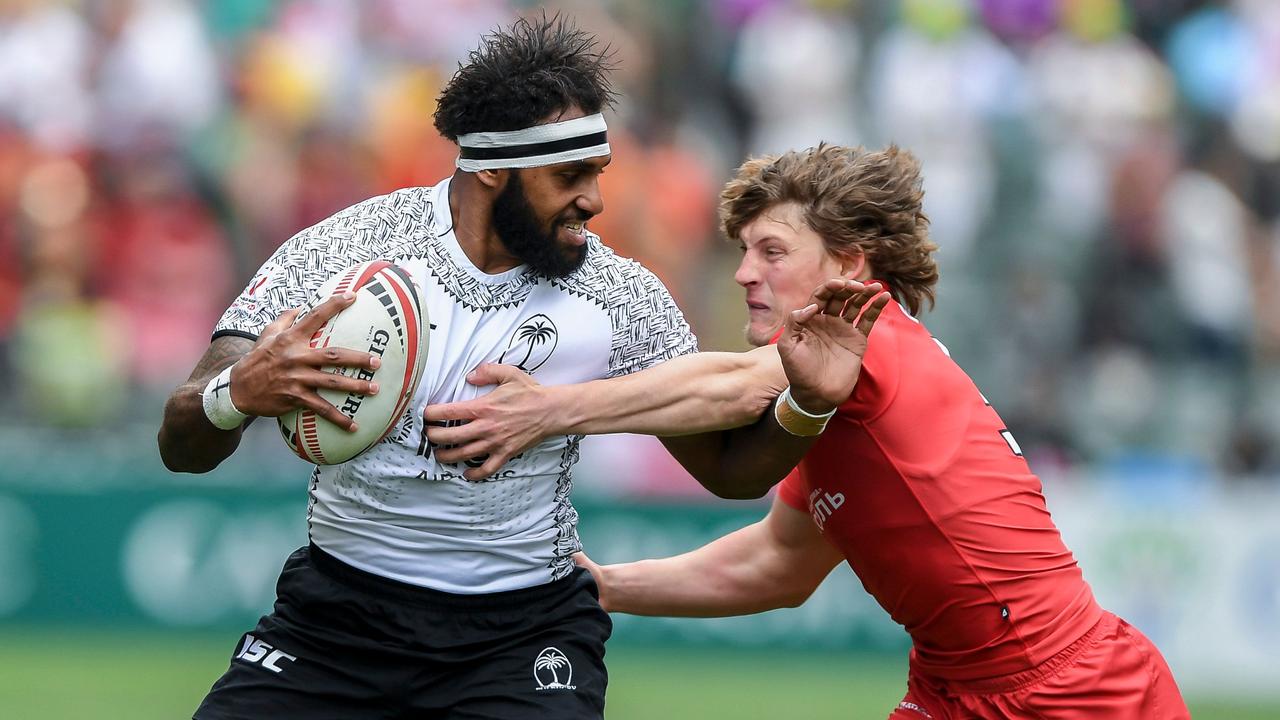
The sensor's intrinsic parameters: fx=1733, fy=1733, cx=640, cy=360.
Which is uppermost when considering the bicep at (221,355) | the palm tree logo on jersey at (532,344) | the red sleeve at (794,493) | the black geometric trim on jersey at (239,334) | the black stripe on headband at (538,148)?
the black stripe on headband at (538,148)

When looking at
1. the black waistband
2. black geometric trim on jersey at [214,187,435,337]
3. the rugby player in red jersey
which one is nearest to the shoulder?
black geometric trim on jersey at [214,187,435,337]

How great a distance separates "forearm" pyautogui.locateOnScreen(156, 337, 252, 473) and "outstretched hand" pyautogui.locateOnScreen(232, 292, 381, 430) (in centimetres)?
23

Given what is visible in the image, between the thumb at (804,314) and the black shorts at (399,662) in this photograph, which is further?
the black shorts at (399,662)

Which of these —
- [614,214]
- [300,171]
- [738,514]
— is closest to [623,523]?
[738,514]

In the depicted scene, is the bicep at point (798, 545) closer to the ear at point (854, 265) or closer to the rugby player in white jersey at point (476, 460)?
the rugby player in white jersey at point (476, 460)

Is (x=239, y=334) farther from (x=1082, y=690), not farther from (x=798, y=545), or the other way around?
(x=1082, y=690)

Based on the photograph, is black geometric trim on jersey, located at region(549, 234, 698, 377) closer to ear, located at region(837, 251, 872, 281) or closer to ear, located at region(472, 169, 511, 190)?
ear, located at region(472, 169, 511, 190)

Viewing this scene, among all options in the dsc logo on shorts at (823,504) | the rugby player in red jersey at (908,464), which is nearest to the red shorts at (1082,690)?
the rugby player in red jersey at (908,464)

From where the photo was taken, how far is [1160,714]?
15.5 feet

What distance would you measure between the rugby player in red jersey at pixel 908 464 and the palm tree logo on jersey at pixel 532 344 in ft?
0.38

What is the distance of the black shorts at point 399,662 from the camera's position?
4512 millimetres

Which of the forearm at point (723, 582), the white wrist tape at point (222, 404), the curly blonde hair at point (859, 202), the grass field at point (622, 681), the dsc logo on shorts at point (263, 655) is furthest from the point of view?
the grass field at point (622, 681)

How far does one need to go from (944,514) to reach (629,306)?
103 centimetres

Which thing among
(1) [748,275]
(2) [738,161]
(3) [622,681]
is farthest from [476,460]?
(2) [738,161]
